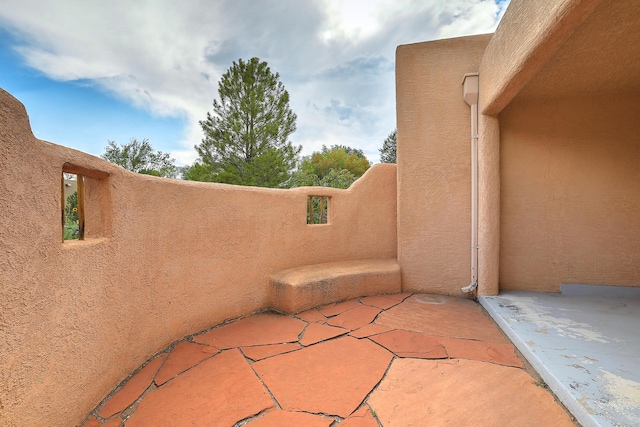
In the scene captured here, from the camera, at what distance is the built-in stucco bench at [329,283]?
3369mm

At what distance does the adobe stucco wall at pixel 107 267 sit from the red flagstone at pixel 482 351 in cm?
224

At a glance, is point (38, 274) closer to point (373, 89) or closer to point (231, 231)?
point (231, 231)

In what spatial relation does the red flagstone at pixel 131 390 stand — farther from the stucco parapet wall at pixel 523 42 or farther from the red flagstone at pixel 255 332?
the stucco parapet wall at pixel 523 42

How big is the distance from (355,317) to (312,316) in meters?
0.55

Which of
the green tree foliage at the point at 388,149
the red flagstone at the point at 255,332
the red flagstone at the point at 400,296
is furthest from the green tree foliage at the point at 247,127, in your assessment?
the green tree foliage at the point at 388,149

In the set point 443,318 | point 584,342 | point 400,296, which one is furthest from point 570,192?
point 400,296

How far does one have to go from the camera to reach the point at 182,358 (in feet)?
7.65

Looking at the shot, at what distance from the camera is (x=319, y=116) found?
18.0m

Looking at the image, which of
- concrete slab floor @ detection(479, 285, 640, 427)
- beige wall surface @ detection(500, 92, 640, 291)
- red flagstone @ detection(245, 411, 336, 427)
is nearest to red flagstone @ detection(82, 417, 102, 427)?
red flagstone @ detection(245, 411, 336, 427)

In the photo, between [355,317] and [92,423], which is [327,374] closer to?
[355,317]

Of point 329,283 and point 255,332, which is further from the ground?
point 329,283

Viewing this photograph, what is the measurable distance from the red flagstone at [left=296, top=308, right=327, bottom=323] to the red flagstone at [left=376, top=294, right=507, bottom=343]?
70cm

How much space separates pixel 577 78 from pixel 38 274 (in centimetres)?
530

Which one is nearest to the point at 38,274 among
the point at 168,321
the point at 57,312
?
the point at 57,312
